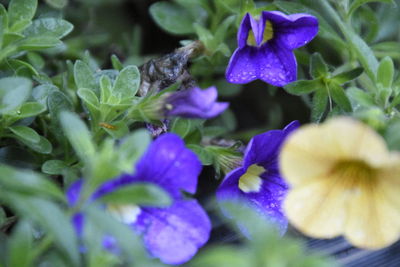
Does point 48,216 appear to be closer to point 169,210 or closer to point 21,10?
point 169,210

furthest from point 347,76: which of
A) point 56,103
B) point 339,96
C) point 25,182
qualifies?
point 25,182

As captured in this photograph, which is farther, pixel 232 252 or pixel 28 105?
pixel 28 105

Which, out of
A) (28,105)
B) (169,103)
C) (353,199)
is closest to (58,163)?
(28,105)

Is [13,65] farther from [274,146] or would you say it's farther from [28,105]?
→ [274,146]

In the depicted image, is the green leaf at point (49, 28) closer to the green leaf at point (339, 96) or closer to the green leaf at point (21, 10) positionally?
the green leaf at point (21, 10)

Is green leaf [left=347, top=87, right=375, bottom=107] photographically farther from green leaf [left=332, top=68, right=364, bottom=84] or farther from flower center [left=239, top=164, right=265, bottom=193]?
flower center [left=239, top=164, right=265, bottom=193]

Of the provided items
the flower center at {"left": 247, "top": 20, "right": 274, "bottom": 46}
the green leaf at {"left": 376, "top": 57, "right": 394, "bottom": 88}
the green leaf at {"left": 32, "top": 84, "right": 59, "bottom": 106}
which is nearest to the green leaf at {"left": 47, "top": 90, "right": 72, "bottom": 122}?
the green leaf at {"left": 32, "top": 84, "right": 59, "bottom": 106}
